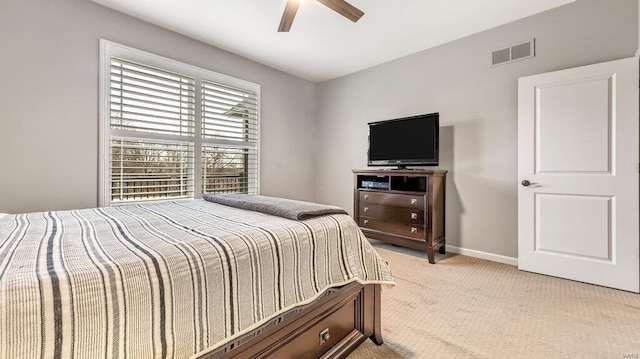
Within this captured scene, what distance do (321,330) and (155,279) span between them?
2.69 feet

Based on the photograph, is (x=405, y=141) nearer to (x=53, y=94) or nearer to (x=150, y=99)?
(x=150, y=99)

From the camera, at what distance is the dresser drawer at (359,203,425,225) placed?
317 cm

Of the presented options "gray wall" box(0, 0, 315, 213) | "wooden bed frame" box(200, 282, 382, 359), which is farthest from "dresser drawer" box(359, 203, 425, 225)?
"gray wall" box(0, 0, 315, 213)

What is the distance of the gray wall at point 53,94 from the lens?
2.26m

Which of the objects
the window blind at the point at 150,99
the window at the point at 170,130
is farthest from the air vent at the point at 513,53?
the window blind at the point at 150,99

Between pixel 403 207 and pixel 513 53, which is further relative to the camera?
pixel 403 207

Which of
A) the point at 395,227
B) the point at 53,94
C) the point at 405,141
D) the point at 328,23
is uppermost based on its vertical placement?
the point at 328,23

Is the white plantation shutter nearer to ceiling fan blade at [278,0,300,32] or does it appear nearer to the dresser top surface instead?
ceiling fan blade at [278,0,300,32]

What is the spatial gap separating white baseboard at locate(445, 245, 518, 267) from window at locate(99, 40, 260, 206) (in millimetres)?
2769

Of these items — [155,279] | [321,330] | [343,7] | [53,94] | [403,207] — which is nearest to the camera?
[155,279]

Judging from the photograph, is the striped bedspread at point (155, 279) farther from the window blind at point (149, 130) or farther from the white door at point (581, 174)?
the white door at point (581, 174)

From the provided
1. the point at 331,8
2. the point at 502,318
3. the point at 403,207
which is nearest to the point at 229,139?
the point at 331,8

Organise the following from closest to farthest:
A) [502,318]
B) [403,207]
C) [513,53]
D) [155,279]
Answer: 1. [155,279]
2. [502,318]
3. [513,53]
4. [403,207]

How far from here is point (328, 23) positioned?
9.78ft
